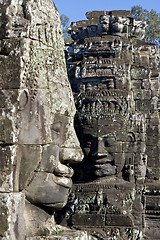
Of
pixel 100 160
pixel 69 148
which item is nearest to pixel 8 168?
pixel 69 148

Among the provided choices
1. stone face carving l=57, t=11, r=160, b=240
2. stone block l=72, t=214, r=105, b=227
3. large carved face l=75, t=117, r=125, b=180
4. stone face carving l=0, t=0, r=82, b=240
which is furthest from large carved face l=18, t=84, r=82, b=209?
large carved face l=75, t=117, r=125, b=180

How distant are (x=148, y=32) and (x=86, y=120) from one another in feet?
47.4

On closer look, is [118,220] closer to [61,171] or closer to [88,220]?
[88,220]

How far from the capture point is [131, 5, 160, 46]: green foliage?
26.1 meters

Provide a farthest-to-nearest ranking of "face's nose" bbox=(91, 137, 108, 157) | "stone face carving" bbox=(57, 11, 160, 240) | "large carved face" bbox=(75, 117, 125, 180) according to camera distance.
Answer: "large carved face" bbox=(75, 117, 125, 180)
"face's nose" bbox=(91, 137, 108, 157)
"stone face carving" bbox=(57, 11, 160, 240)

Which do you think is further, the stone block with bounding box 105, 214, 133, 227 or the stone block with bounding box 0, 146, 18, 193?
the stone block with bounding box 105, 214, 133, 227

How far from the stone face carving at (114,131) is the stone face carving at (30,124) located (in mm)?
6430

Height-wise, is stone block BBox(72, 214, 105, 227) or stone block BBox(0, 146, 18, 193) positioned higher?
stone block BBox(0, 146, 18, 193)

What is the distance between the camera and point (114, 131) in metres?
12.7

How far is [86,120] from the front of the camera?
41.9ft

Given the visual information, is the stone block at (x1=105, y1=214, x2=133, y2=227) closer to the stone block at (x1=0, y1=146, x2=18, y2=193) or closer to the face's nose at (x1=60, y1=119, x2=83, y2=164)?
the face's nose at (x1=60, y1=119, x2=83, y2=164)

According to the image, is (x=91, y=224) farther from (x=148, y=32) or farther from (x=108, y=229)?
(x=148, y=32)

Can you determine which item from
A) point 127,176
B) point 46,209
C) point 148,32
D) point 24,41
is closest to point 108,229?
point 127,176

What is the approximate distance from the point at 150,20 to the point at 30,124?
881 inches
